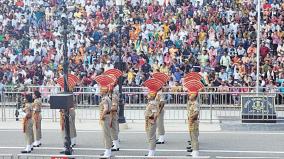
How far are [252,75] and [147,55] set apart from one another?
4.75 meters

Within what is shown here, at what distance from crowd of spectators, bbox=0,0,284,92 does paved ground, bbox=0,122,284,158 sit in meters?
3.86

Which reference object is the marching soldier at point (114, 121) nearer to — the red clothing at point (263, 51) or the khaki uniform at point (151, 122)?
the khaki uniform at point (151, 122)

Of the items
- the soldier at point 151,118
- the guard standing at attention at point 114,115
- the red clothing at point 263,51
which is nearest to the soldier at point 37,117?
the guard standing at attention at point 114,115

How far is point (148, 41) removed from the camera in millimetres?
30297

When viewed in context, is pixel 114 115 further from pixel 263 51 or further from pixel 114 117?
pixel 263 51

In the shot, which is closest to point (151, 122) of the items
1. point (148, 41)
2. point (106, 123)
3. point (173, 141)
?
point (106, 123)

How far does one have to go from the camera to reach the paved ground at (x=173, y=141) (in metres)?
18.7

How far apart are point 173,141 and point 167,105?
388 cm

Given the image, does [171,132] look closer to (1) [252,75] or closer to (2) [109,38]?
(1) [252,75]

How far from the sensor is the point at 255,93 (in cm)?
2231

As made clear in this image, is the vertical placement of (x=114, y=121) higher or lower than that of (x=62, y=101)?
lower

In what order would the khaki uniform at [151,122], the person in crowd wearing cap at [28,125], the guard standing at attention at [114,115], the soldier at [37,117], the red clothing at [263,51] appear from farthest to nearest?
the red clothing at [263,51]
the soldier at [37,117]
the person in crowd wearing cap at [28,125]
the guard standing at attention at [114,115]
the khaki uniform at [151,122]

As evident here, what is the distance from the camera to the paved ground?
18.7 meters

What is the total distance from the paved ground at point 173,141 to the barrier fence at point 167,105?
0.70 meters
